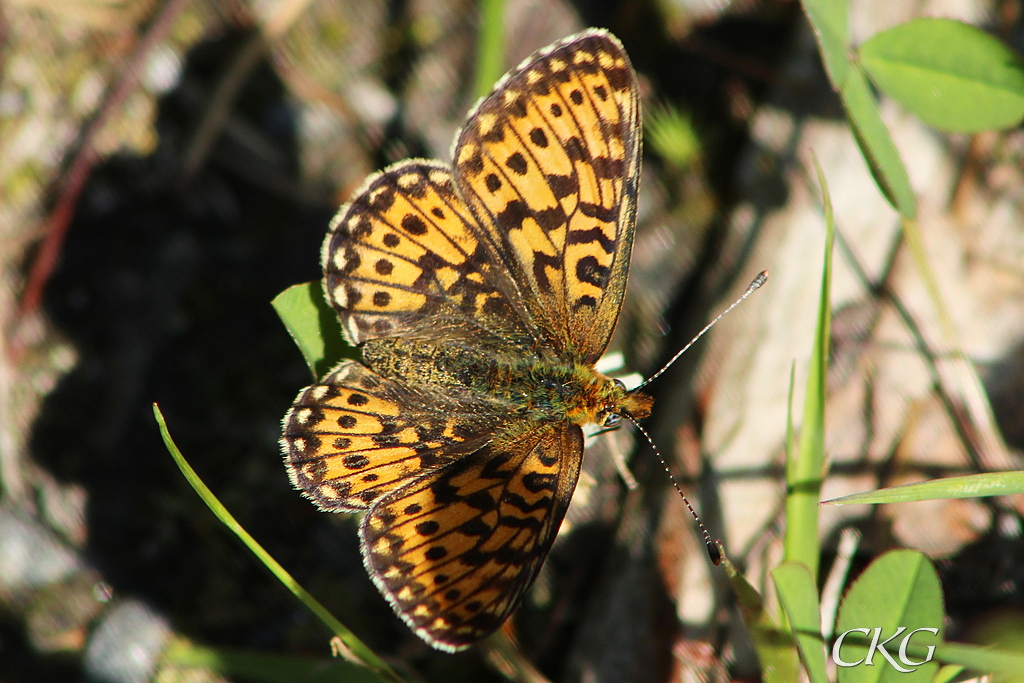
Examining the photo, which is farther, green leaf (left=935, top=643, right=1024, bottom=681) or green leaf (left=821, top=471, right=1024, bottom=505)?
green leaf (left=821, top=471, right=1024, bottom=505)

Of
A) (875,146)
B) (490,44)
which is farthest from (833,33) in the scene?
(490,44)

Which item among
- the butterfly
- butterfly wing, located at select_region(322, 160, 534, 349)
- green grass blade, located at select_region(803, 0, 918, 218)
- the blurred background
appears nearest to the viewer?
the butterfly

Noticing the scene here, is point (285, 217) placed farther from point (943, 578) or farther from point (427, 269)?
point (943, 578)

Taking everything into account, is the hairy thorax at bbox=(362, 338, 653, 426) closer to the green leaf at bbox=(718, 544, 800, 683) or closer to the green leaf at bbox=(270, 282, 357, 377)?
the green leaf at bbox=(270, 282, 357, 377)

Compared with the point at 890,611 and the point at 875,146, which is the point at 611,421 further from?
the point at 875,146

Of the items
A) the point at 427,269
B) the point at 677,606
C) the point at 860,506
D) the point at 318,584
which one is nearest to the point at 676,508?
the point at 677,606
